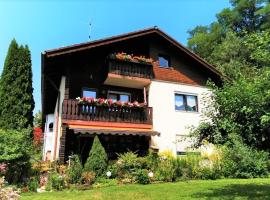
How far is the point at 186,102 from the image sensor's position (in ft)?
86.3

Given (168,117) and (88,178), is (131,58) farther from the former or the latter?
(88,178)

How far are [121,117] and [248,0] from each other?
39771mm

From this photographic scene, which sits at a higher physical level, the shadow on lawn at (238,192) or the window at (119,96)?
the window at (119,96)

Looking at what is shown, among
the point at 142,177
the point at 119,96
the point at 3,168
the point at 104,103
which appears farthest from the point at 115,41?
the point at 3,168

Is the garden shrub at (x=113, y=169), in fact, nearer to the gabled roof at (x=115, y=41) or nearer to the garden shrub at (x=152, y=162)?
the garden shrub at (x=152, y=162)

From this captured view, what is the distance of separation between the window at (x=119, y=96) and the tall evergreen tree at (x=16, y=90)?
895 centimetres

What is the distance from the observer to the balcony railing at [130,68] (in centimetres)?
2350

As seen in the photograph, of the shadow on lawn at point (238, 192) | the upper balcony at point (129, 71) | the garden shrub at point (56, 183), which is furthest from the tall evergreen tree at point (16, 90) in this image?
the shadow on lawn at point (238, 192)

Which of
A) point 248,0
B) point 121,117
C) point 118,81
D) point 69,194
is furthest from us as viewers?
point 248,0

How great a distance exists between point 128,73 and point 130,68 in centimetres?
46

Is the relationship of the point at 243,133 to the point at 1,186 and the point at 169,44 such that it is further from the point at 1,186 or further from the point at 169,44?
the point at 169,44

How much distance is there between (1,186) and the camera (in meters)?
7.64

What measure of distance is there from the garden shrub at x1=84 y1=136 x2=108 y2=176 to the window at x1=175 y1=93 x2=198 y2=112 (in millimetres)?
8767

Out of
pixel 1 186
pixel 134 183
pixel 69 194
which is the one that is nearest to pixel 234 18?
pixel 134 183
